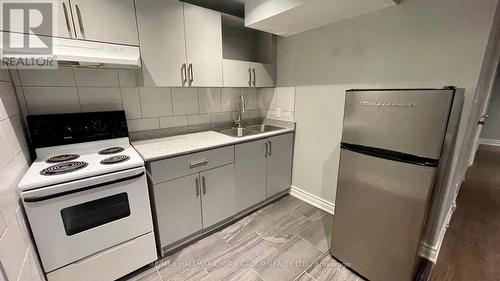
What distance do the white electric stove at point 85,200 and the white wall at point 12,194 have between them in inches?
2.1

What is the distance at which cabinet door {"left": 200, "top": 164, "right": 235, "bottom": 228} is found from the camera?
185cm

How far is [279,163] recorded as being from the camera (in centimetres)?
247

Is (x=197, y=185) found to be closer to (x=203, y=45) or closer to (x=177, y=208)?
(x=177, y=208)

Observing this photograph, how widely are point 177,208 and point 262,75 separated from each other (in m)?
1.74

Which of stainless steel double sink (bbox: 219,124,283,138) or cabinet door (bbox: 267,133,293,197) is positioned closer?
cabinet door (bbox: 267,133,293,197)

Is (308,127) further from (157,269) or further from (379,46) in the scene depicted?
(157,269)

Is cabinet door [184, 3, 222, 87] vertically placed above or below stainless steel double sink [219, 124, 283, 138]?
above

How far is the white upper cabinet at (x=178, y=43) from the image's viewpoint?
160cm

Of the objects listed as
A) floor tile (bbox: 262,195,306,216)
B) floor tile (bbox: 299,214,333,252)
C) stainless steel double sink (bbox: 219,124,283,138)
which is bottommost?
floor tile (bbox: 299,214,333,252)

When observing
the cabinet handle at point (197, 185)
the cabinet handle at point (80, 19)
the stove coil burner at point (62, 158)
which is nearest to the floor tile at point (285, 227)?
the cabinet handle at point (197, 185)

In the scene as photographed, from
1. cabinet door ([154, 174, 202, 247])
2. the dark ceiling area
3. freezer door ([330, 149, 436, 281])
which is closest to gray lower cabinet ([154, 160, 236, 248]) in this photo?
cabinet door ([154, 174, 202, 247])

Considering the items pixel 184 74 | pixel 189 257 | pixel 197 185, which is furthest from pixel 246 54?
pixel 189 257

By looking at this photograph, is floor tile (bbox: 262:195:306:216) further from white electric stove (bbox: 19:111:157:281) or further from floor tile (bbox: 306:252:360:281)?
white electric stove (bbox: 19:111:157:281)

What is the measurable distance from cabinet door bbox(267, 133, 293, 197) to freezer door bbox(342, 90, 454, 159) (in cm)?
103
